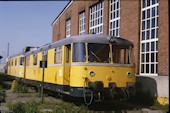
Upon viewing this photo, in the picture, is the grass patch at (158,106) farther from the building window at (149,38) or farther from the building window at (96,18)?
the building window at (96,18)

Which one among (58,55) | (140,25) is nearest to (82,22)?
(140,25)

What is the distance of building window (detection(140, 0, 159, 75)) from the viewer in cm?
1825

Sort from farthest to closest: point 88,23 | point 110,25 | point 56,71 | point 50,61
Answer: point 88,23
point 110,25
point 50,61
point 56,71

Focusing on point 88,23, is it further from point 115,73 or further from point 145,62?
point 115,73

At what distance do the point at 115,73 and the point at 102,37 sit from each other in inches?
61.0

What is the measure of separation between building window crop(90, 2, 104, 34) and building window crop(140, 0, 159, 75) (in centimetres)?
635

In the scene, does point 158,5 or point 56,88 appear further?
point 158,5

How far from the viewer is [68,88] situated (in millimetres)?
14055

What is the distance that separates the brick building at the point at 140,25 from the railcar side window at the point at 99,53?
4.14m

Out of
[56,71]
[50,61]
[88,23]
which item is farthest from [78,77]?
[88,23]

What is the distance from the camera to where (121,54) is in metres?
14.0

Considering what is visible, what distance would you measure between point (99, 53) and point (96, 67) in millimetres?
678

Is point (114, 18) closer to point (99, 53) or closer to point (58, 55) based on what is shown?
point (58, 55)

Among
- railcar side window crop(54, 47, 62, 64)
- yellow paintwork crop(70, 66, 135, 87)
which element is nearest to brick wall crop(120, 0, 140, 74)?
railcar side window crop(54, 47, 62, 64)
